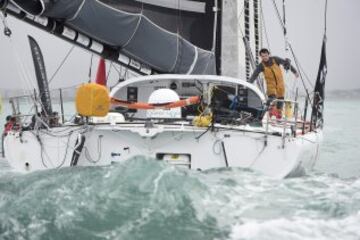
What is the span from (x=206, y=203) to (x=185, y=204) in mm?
378

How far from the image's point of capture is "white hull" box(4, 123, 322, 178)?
7.16m

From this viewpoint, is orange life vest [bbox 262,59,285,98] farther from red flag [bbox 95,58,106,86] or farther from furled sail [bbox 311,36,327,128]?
red flag [bbox 95,58,106,86]

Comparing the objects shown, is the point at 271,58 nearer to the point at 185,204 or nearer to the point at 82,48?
the point at 82,48

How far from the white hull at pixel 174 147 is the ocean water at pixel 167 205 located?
0.23m

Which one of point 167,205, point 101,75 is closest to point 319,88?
point 101,75

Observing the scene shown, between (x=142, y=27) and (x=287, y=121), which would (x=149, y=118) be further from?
(x=287, y=121)

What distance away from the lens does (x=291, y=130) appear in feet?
24.4

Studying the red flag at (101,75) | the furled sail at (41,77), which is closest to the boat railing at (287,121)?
the furled sail at (41,77)

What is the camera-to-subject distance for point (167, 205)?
5410 millimetres

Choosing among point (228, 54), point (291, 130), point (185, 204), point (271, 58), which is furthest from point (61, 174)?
point (228, 54)

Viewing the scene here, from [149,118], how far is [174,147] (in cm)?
101

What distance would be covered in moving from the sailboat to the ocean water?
1.13ft

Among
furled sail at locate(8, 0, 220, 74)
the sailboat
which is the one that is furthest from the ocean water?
furled sail at locate(8, 0, 220, 74)

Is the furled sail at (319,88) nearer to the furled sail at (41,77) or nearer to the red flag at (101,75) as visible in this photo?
the red flag at (101,75)
